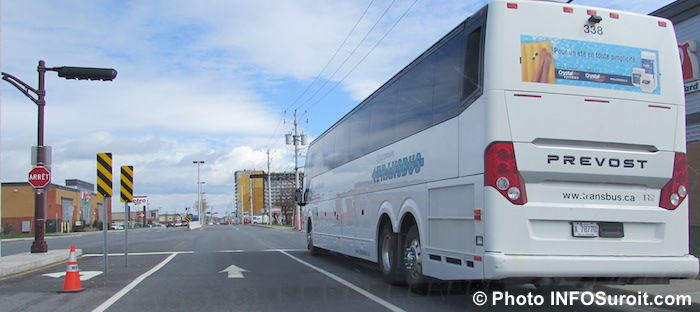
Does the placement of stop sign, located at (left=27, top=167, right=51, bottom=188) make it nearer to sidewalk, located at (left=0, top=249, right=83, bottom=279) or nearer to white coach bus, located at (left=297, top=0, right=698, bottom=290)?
sidewalk, located at (left=0, top=249, right=83, bottom=279)

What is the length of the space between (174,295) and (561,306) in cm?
610

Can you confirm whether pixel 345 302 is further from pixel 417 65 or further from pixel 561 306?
pixel 417 65

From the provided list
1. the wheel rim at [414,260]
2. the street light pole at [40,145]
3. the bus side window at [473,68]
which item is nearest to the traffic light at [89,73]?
the street light pole at [40,145]

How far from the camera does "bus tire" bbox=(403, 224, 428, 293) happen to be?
28.2ft

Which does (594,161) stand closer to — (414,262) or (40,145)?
(414,262)

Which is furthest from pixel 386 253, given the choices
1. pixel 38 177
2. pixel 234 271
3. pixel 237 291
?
pixel 38 177

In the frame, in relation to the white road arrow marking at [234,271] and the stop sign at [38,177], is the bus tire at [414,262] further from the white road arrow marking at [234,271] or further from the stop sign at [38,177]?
the stop sign at [38,177]

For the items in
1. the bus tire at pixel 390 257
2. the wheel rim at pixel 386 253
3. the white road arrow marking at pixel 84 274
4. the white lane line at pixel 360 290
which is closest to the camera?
the white lane line at pixel 360 290

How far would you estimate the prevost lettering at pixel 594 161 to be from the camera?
21.2 ft

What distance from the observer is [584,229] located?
646cm

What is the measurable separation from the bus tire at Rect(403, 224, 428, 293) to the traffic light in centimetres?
1060

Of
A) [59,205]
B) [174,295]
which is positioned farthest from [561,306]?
[59,205]

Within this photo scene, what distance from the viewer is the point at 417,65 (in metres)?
9.16

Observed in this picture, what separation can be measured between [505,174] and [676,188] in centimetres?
233
